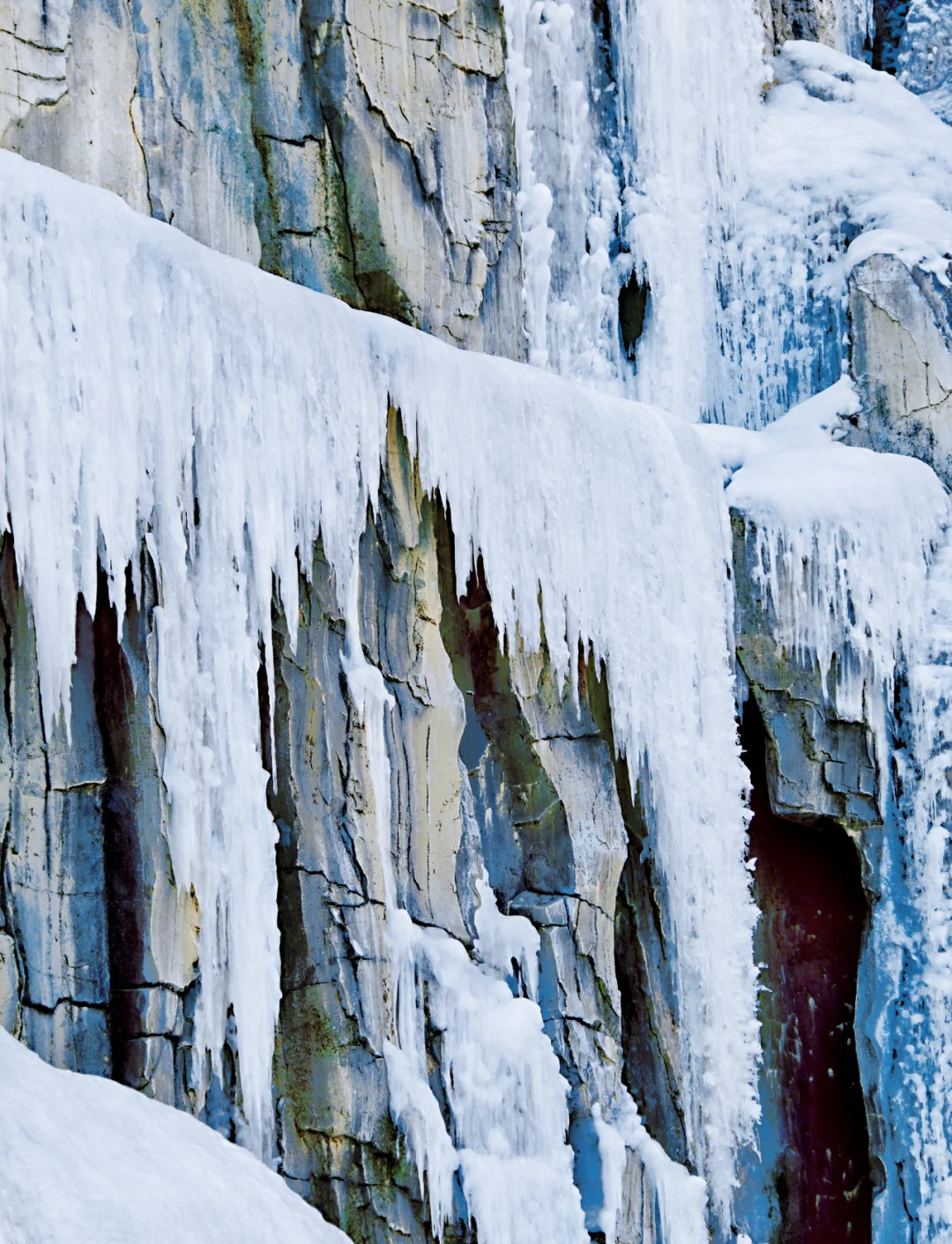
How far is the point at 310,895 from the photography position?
606cm

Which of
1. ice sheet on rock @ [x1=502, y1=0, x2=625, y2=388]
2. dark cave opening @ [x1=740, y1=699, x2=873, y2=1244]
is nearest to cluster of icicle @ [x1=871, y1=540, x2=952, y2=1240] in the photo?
dark cave opening @ [x1=740, y1=699, x2=873, y2=1244]

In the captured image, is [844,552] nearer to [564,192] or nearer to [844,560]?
[844,560]

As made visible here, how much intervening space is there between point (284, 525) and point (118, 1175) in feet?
8.32

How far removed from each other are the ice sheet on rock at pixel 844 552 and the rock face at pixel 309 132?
59.3 inches

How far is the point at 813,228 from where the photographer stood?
409 inches

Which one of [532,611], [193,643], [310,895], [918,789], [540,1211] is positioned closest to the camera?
[193,643]

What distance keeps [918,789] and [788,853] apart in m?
0.75

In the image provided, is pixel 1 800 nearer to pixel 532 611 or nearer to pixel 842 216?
pixel 532 611

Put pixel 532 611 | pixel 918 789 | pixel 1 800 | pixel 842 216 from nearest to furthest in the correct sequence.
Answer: pixel 1 800 < pixel 532 611 < pixel 918 789 < pixel 842 216

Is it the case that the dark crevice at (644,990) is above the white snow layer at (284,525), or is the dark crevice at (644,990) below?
below

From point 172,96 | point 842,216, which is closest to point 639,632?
point 172,96

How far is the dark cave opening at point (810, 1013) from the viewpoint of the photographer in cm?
837

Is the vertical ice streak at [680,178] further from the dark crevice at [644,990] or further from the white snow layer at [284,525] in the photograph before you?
the dark crevice at [644,990]

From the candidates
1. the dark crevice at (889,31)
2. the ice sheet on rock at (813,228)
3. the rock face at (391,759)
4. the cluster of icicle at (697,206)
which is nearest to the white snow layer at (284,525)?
the rock face at (391,759)
